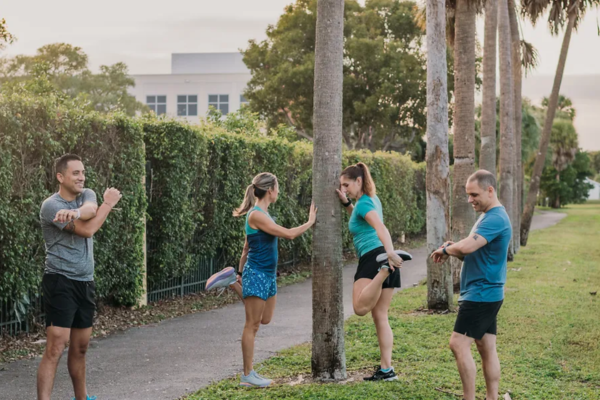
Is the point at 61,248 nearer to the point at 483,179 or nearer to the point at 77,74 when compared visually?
the point at 483,179

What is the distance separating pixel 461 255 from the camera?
19.9ft

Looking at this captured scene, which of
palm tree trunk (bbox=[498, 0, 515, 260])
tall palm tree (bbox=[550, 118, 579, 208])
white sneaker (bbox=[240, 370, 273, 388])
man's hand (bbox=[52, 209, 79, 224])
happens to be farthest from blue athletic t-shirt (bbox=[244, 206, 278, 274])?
tall palm tree (bbox=[550, 118, 579, 208])

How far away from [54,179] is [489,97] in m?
10.9

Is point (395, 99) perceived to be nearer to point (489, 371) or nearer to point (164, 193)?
point (164, 193)

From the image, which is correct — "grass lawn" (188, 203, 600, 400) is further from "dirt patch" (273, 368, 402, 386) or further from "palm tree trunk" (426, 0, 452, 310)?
"palm tree trunk" (426, 0, 452, 310)

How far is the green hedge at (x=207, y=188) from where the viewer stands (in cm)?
1202

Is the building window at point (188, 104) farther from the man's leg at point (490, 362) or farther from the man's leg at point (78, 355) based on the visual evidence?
the man's leg at point (490, 362)

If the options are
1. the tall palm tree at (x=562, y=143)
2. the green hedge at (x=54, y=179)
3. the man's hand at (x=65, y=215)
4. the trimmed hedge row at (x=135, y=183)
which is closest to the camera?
the man's hand at (x=65, y=215)

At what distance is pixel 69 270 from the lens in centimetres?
602

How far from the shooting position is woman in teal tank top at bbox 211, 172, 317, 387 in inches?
276

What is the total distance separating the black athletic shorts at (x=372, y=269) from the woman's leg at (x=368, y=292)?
0.06 m

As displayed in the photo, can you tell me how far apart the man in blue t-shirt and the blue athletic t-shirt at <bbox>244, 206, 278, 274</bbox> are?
1.72 m

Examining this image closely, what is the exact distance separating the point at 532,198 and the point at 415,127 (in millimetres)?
17608

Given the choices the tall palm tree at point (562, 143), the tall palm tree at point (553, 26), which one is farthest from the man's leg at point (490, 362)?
the tall palm tree at point (562, 143)
